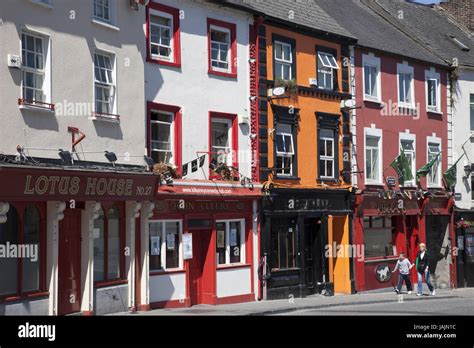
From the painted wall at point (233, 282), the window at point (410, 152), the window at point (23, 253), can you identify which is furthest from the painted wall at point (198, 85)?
the window at point (410, 152)

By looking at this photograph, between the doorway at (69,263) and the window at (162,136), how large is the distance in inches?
136

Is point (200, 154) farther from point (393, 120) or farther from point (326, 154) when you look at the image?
point (393, 120)

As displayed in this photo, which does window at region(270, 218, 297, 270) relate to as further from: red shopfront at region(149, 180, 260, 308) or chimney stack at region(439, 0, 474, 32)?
chimney stack at region(439, 0, 474, 32)

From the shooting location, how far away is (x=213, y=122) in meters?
23.7

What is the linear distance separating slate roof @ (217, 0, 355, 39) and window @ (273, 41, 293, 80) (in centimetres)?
81

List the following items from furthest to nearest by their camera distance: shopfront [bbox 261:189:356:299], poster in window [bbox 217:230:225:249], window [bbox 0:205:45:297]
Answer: shopfront [bbox 261:189:356:299] → poster in window [bbox 217:230:225:249] → window [bbox 0:205:45:297]

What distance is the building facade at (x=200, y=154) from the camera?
2177 cm

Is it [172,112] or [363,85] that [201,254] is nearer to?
[172,112]

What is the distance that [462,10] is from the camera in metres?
38.3

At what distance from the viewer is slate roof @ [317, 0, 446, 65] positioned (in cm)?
3052

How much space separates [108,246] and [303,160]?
8805 millimetres

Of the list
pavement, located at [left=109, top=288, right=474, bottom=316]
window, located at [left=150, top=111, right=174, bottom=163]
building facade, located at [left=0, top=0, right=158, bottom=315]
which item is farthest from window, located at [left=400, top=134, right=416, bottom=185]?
building facade, located at [left=0, top=0, right=158, bottom=315]

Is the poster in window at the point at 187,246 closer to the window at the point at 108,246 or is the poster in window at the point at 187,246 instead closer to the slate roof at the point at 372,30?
the window at the point at 108,246
